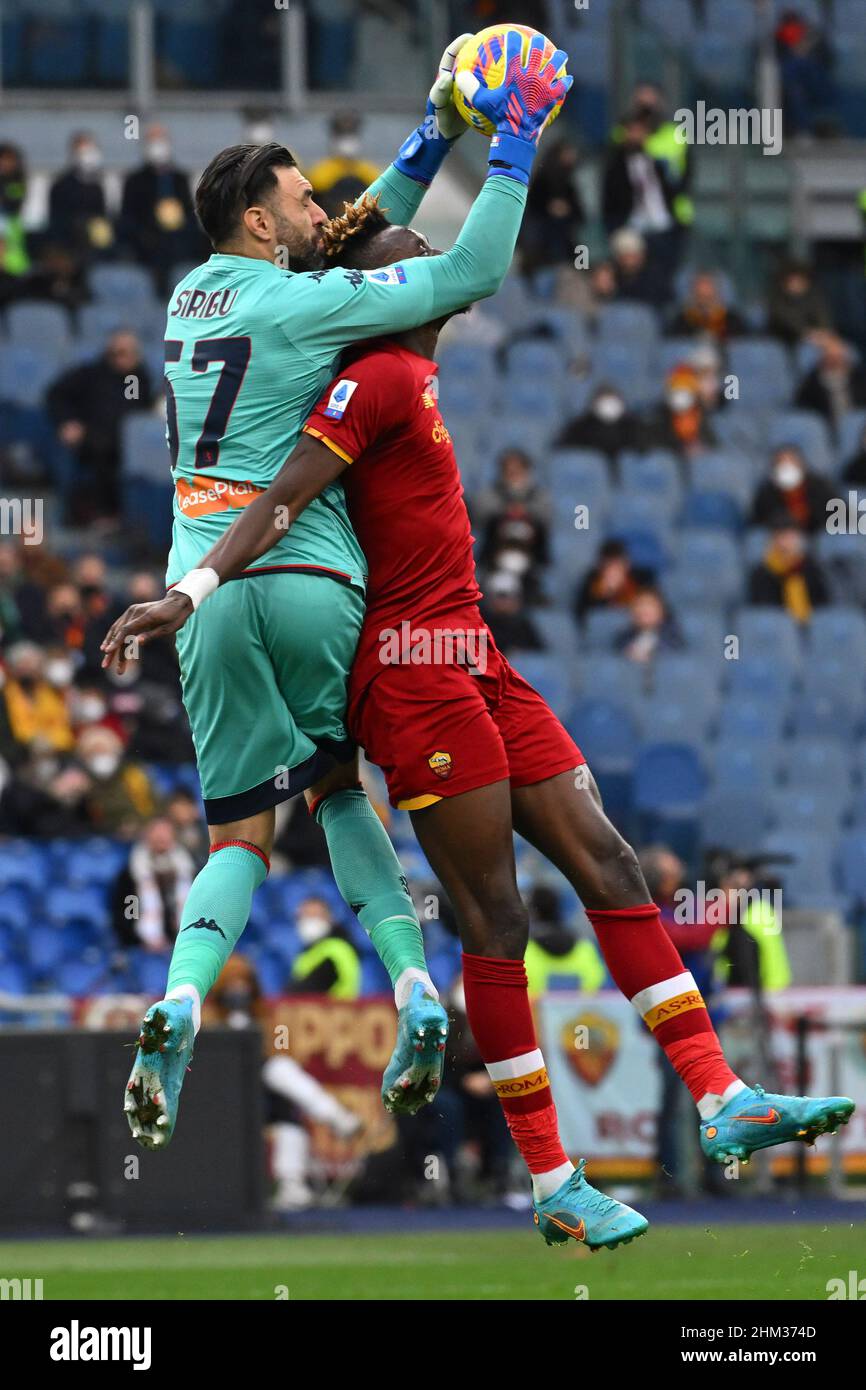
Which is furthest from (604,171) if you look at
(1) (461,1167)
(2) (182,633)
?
(2) (182,633)

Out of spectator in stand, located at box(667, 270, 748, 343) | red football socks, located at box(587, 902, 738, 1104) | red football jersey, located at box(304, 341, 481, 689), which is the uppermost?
spectator in stand, located at box(667, 270, 748, 343)

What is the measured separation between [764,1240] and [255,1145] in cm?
291

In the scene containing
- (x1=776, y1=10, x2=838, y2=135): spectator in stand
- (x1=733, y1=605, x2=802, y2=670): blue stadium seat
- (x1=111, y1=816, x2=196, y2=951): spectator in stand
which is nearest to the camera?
(x1=111, y1=816, x2=196, y2=951): spectator in stand

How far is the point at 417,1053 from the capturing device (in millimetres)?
6410

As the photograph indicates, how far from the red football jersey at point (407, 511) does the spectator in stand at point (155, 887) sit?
716cm

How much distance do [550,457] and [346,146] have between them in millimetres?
2753

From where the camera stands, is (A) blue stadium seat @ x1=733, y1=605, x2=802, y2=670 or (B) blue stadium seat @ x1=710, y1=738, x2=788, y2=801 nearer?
(B) blue stadium seat @ x1=710, y1=738, x2=788, y2=801

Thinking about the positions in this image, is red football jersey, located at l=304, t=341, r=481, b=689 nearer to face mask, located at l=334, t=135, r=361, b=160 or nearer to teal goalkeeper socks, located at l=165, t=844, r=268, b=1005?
teal goalkeeper socks, located at l=165, t=844, r=268, b=1005

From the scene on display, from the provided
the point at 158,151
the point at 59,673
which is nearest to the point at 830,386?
the point at 158,151

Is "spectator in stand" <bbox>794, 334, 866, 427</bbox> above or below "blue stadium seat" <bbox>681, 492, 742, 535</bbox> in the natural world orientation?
above

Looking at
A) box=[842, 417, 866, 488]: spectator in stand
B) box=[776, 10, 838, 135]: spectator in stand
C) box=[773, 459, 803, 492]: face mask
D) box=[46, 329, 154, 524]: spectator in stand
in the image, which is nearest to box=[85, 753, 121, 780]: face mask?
box=[46, 329, 154, 524]: spectator in stand

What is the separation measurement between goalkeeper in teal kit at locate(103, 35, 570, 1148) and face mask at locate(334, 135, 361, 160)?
11.9 meters

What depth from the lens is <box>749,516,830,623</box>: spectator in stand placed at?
17.7 metres

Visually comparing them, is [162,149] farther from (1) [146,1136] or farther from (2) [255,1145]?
(1) [146,1136]
